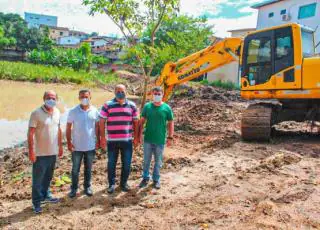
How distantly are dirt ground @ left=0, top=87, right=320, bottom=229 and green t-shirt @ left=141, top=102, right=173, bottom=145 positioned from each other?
78 centimetres

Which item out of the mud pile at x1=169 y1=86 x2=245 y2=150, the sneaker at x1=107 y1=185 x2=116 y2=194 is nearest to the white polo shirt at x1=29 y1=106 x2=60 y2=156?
the sneaker at x1=107 y1=185 x2=116 y2=194

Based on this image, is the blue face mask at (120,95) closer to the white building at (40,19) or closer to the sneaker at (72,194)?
the sneaker at (72,194)

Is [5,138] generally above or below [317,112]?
below

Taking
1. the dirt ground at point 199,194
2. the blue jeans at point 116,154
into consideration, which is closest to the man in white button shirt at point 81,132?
the blue jeans at point 116,154

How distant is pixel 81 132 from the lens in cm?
482

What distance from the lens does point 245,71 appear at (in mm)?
8680

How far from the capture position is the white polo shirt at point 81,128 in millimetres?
4820

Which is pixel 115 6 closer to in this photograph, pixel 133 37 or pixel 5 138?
pixel 133 37

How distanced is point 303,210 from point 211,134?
5343 mm

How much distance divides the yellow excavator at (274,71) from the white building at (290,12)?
15630 mm

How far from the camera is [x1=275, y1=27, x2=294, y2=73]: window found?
7.83m

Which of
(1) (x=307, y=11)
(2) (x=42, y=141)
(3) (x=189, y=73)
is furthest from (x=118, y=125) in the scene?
(1) (x=307, y=11)

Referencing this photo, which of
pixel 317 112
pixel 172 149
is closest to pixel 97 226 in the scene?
pixel 172 149

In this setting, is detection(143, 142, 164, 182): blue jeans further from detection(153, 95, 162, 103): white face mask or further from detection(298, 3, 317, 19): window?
detection(298, 3, 317, 19): window
